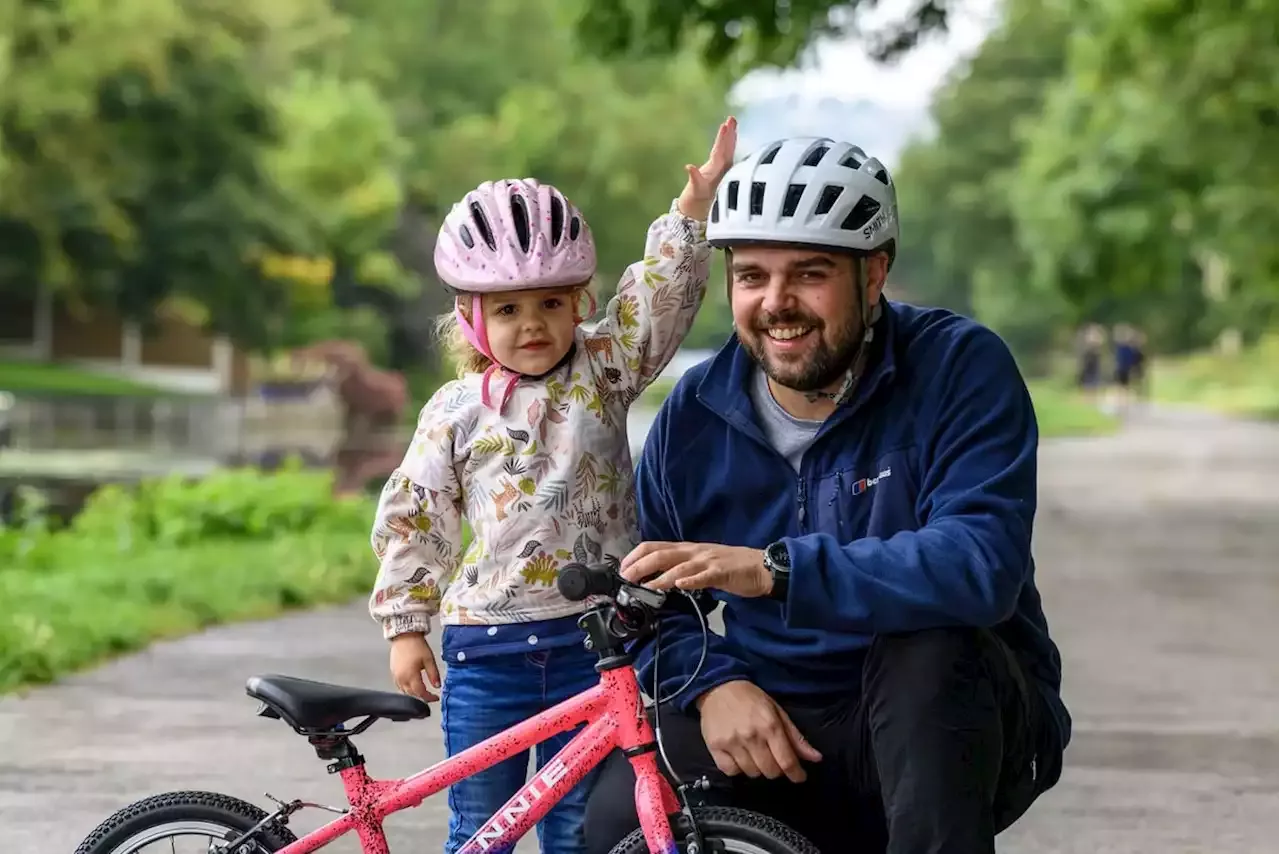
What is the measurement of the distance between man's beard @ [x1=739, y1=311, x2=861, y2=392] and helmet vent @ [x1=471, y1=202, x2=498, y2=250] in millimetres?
596

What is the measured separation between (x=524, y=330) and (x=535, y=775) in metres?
0.92

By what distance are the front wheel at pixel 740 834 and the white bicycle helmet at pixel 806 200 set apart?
981 millimetres

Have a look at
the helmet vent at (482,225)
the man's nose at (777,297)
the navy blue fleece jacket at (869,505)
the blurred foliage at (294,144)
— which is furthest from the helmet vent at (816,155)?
the blurred foliage at (294,144)

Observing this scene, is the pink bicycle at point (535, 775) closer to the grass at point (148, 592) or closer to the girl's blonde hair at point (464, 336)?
the girl's blonde hair at point (464, 336)

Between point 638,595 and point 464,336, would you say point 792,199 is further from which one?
point 464,336

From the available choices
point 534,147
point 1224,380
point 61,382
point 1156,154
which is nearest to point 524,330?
point 1156,154

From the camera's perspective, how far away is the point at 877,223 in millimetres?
3930

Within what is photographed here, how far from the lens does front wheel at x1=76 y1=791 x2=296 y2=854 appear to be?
13.1 feet

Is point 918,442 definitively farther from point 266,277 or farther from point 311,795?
point 266,277

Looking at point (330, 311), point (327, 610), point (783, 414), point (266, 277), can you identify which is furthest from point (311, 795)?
point (330, 311)

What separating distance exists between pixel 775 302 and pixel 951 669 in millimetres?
721

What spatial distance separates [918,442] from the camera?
12.8ft

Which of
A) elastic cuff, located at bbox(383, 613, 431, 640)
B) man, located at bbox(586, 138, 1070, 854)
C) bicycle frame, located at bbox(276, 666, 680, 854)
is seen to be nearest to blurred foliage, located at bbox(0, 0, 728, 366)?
elastic cuff, located at bbox(383, 613, 431, 640)

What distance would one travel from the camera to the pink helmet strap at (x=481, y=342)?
4.31m
